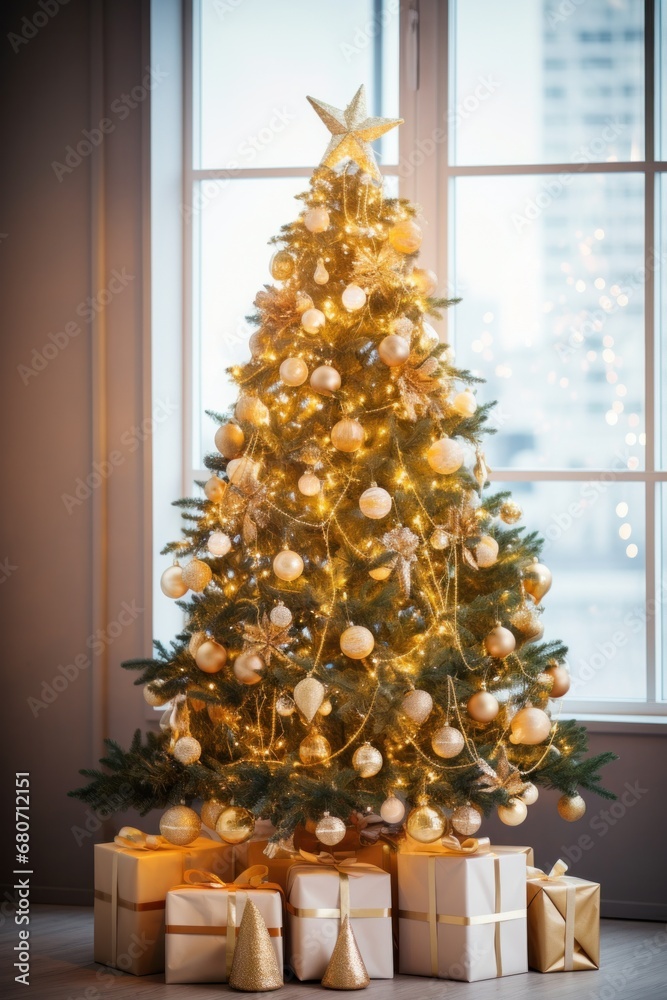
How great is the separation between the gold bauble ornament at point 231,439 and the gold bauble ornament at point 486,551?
2.20ft

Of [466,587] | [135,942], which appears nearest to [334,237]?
[466,587]

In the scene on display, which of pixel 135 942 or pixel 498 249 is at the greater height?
pixel 498 249

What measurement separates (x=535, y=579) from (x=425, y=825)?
2.35ft

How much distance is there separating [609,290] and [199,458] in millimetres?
1517

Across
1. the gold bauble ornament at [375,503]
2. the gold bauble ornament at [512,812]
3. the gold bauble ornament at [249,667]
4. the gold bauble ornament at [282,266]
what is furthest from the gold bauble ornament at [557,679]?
the gold bauble ornament at [282,266]

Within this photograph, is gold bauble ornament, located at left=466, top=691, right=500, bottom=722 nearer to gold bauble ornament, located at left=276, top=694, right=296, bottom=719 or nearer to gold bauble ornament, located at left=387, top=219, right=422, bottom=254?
gold bauble ornament, located at left=276, top=694, right=296, bottom=719

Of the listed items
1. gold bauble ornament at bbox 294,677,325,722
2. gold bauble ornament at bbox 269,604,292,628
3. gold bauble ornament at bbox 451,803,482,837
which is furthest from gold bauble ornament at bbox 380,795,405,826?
gold bauble ornament at bbox 269,604,292,628

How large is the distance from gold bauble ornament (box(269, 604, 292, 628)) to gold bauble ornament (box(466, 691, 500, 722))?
19.2 inches

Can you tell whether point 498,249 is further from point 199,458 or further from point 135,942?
point 135,942

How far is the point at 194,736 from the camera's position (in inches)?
107

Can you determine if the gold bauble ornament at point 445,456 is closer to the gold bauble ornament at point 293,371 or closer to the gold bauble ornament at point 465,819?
the gold bauble ornament at point 293,371

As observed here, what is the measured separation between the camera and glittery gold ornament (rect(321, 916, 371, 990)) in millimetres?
→ 2408

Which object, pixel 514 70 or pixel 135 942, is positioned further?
pixel 514 70

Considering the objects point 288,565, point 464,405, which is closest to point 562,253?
point 464,405
